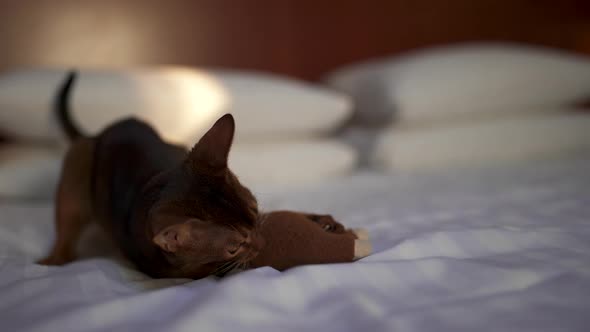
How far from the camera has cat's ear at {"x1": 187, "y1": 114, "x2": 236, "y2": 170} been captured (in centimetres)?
69

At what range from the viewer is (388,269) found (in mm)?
589

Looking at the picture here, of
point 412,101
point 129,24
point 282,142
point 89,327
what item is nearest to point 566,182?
point 412,101

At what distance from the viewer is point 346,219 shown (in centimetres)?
94

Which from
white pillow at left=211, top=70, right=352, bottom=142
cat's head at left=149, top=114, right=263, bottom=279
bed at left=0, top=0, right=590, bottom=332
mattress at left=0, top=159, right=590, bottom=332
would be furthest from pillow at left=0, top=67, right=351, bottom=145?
cat's head at left=149, top=114, right=263, bottom=279

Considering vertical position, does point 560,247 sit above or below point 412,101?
below

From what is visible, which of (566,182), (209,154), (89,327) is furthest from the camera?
(566,182)

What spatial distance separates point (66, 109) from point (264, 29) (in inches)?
37.2

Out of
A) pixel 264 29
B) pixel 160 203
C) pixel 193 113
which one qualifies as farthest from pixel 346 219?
pixel 264 29

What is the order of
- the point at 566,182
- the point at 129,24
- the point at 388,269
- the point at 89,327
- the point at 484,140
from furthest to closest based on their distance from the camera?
the point at 129,24 < the point at 484,140 < the point at 566,182 < the point at 388,269 < the point at 89,327

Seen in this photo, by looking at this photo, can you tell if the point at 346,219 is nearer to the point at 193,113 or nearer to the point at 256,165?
the point at 256,165

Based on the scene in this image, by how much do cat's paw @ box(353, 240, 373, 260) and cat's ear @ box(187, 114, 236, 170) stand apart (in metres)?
0.24

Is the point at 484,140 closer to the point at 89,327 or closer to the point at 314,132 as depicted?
the point at 314,132

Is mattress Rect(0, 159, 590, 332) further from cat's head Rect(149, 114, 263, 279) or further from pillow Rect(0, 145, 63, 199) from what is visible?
pillow Rect(0, 145, 63, 199)

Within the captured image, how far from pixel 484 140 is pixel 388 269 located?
1122 millimetres
